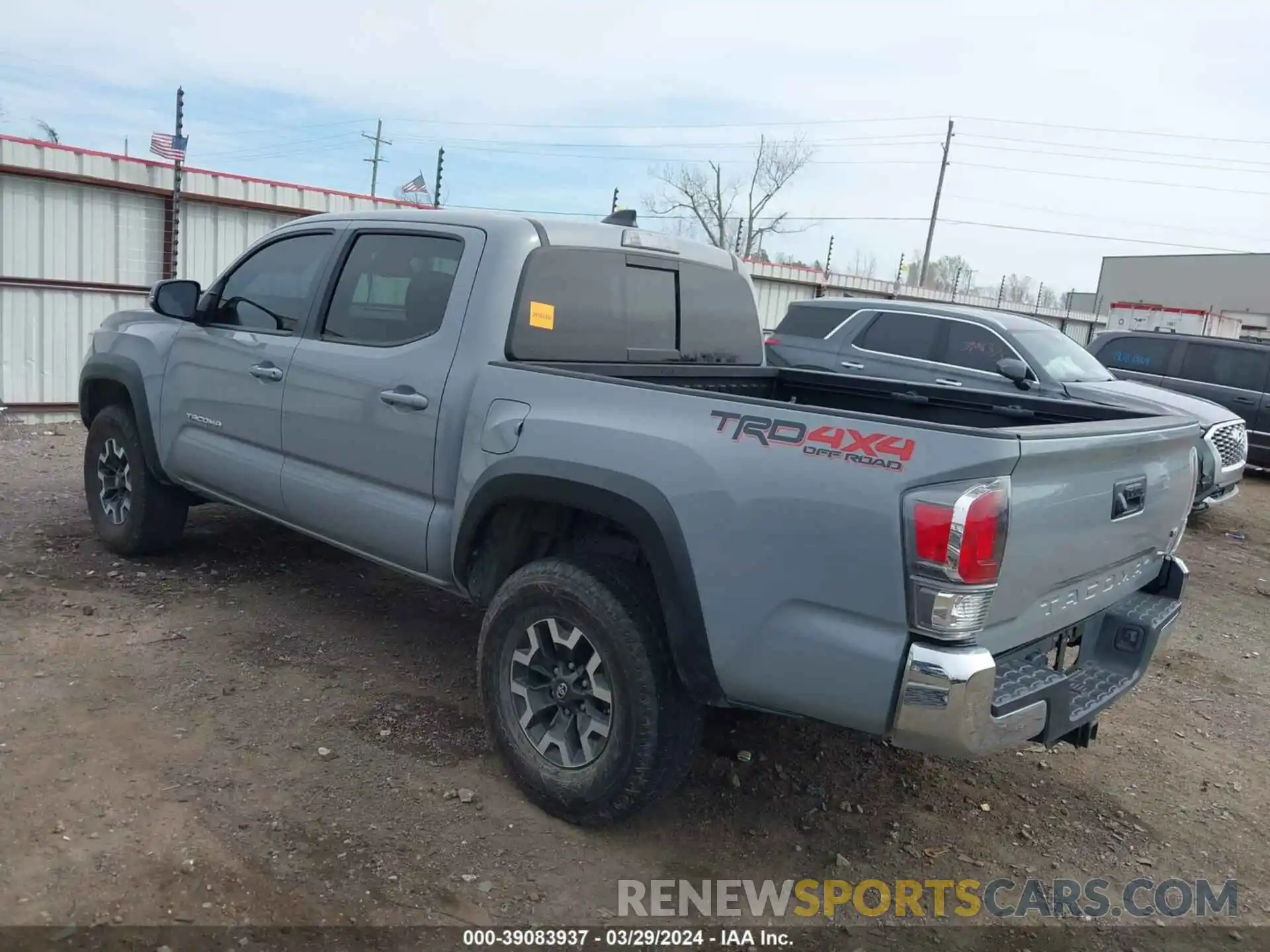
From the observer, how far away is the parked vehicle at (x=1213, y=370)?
12141 mm

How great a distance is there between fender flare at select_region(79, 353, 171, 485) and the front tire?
2.67 metres

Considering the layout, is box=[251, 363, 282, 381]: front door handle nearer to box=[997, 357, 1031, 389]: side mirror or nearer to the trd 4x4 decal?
the trd 4x4 decal

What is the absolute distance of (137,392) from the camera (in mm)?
5203

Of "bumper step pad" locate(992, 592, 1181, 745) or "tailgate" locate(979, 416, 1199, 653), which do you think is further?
"bumper step pad" locate(992, 592, 1181, 745)

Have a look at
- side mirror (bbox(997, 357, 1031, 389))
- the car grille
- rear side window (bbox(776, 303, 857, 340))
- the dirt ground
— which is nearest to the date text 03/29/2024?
the dirt ground

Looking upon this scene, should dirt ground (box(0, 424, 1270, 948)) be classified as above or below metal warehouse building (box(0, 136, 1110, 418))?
below

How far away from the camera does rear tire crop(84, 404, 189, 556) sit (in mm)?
5301

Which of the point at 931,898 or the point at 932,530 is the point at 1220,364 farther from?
the point at 932,530

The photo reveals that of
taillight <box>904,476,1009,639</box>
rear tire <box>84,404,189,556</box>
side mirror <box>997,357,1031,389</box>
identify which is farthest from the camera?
side mirror <box>997,357,1031,389</box>

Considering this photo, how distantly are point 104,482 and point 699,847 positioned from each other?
4.16 m

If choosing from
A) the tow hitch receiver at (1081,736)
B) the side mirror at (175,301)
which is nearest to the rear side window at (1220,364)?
the tow hitch receiver at (1081,736)

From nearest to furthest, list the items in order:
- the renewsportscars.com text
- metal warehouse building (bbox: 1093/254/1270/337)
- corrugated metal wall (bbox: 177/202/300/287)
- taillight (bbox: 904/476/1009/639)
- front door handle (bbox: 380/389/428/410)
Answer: taillight (bbox: 904/476/1009/639) < the renewsportscars.com text < front door handle (bbox: 380/389/428/410) < corrugated metal wall (bbox: 177/202/300/287) < metal warehouse building (bbox: 1093/254/1270/337)

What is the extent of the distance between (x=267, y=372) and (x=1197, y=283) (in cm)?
5897

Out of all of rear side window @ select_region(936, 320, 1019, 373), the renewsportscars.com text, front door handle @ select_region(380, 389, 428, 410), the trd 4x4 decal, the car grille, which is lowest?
the renewsportscars.com text
